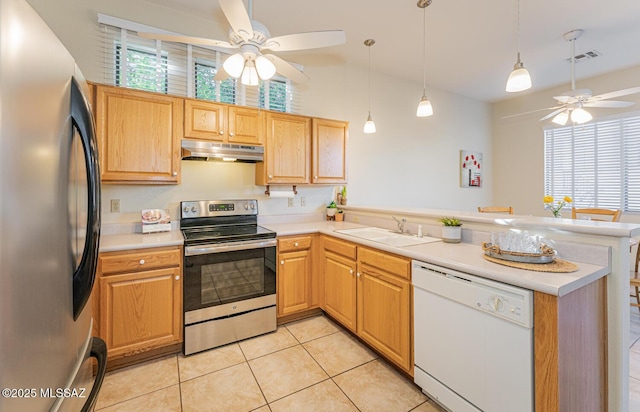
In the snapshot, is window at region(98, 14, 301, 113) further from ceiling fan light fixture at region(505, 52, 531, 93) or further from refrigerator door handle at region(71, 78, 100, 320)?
ceiling fan light fixture at region(505, 52, 531, 93)

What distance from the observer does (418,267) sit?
5.90 feet

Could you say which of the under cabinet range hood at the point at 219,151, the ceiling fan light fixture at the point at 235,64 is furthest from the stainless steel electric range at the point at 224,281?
the ceiling fan light fixture at the point at 235,64

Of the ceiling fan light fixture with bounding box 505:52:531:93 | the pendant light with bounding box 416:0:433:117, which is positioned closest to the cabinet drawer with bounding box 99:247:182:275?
the pendant light with bounding box 416:0:433:117

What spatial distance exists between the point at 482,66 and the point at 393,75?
1.25 m

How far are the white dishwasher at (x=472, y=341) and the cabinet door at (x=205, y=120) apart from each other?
82.6 inches

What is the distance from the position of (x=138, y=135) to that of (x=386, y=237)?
2.34 metres

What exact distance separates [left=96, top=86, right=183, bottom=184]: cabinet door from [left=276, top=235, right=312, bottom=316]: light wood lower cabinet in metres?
1.20

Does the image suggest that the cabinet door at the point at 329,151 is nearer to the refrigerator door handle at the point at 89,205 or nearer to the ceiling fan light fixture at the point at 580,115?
the refrigerator door handle at the point at 89,205

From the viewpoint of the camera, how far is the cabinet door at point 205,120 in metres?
2.50

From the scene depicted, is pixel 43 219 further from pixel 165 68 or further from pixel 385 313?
pixel 165 68

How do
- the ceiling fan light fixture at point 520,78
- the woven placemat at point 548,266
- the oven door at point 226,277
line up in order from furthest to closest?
1. the oven door at point 226,277
2. the ceiling fan light fixture at point 520,78
3. the woven placemat at point 548,266

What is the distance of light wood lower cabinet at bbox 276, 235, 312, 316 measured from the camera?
2695mm

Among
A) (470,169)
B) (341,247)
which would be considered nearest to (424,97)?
(341,247)

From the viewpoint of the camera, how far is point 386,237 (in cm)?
260
